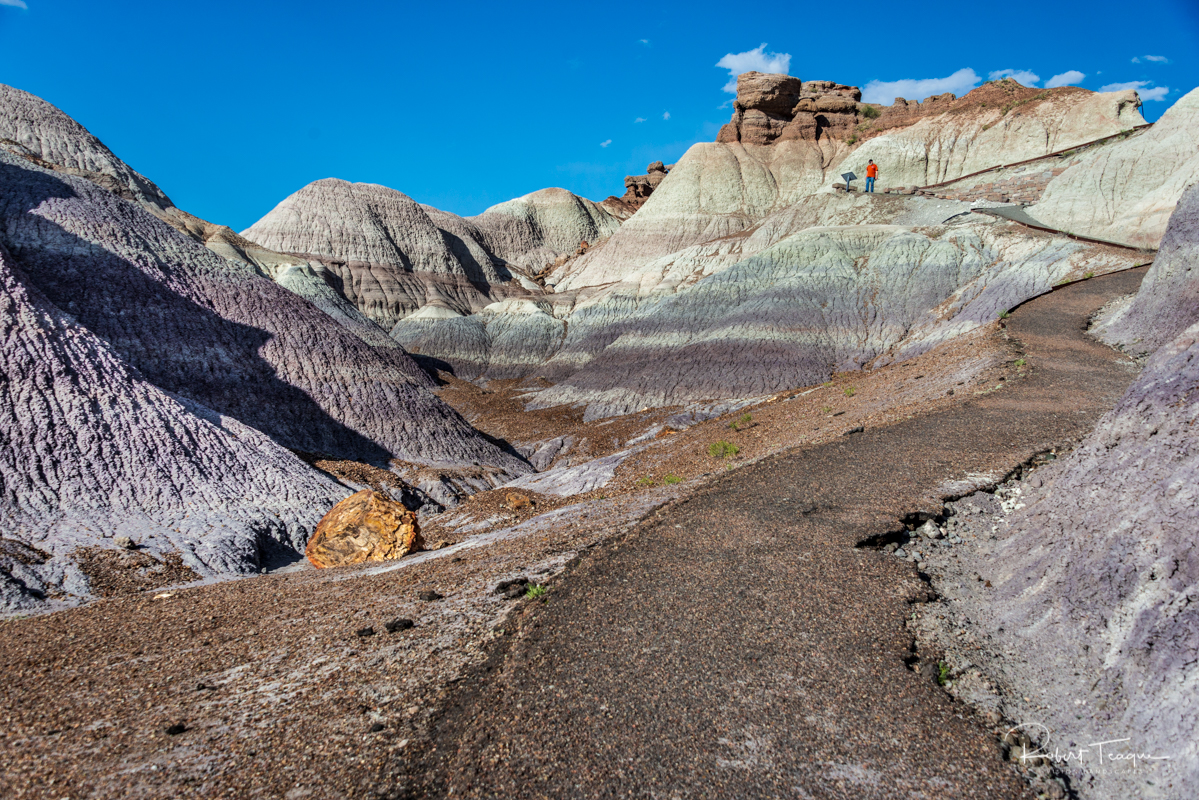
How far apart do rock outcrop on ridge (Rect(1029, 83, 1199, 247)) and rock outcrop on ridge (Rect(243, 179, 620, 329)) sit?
3789cm

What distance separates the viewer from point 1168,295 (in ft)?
48.2

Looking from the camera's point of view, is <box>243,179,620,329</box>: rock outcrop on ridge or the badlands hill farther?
<box>243,179,620,329</box>: rock outcrop on ridge

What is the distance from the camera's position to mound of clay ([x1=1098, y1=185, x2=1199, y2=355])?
14.0 m

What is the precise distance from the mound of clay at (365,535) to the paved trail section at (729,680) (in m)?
4.04

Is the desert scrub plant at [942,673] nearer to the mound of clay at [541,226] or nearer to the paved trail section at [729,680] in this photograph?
the paved trail section at [729,680]

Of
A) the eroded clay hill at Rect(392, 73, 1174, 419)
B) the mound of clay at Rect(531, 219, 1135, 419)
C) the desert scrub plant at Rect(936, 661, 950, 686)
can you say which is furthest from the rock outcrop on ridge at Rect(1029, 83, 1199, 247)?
the desert scrub plant at Rect(936, 661, 950, 686)

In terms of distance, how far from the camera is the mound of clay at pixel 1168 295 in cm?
1395

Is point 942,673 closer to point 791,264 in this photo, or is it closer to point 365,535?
point 365,535

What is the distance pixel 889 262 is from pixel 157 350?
2845cm

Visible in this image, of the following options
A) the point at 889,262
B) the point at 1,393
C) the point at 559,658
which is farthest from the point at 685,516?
the point at 889,262

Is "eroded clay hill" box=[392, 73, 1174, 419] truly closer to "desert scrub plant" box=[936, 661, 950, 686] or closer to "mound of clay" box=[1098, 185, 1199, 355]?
"mound of clay" box=[1098, 185, 1199, 355]

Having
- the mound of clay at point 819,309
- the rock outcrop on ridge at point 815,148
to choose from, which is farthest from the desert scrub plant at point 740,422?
the rock outcrop on ridge at point 815,148

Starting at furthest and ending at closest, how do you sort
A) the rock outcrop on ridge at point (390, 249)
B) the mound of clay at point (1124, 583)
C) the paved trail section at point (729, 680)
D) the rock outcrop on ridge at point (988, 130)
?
the rock outcrop on ridge at point (390, 249), the rock outcrop on ridge at point (988, 130), the paved trail section at point (729, 680), the mound of clay at point (1124, 583)

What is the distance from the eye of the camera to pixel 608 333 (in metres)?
37.2
